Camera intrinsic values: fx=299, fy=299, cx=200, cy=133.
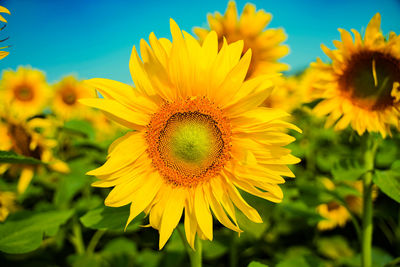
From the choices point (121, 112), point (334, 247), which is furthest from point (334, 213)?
point (121, 112)

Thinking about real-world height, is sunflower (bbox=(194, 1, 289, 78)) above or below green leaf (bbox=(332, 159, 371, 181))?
above

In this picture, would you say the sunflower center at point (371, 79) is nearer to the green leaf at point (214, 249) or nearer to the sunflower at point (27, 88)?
the green leaf at point (214, 249)

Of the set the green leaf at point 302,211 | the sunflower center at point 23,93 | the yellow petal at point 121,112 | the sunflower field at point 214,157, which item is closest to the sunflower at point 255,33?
the sunflower field at point 214,157

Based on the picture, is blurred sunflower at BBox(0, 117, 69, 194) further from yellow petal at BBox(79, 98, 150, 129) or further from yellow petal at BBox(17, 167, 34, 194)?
yellow petal at BBox(79, 98, 150, 129)

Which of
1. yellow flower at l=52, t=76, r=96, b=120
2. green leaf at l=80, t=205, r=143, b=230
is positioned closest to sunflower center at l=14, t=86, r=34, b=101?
yellow flower at l=52, t=76, r=96, b=120

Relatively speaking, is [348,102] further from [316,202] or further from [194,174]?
[194,174]

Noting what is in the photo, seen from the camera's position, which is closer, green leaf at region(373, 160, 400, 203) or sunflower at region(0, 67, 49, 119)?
green leaf at region(373, 160, 400, 203)
